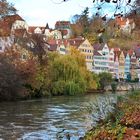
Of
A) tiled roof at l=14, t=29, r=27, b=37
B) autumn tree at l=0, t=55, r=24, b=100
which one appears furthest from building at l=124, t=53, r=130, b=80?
autumn tree at l=0, t=55, r=24, b=100

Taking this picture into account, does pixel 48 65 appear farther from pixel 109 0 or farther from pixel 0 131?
pixel 109 0

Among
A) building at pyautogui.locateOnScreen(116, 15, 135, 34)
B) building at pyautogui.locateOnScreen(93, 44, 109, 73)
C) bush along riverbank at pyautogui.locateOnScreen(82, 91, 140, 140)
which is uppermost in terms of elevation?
building at pyautogui.locateOnScreen(93, 44, 109, 73)

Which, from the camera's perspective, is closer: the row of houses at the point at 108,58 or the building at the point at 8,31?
the building at the point at 8,31

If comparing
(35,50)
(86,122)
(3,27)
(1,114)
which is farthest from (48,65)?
(86,122)

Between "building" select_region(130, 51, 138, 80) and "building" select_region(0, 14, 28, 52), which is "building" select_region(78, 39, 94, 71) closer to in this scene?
"building" select_region(130, 51, 138, 80)

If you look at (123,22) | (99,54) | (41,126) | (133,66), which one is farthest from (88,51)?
(123,22)

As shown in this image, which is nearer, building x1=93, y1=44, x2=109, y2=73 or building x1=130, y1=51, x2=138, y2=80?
building x1=93, y1=44, x2=109, y2=73

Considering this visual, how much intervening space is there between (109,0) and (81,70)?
49.9 metres

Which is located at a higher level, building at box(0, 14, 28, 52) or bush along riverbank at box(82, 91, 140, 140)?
building at box(0, 14, 28, 52)

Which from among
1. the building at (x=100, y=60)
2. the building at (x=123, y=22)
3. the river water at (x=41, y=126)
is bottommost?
the river water at (x=41, y=126)

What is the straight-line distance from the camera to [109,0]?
543 centimetres

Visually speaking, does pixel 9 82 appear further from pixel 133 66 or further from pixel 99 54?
pixel 133 66

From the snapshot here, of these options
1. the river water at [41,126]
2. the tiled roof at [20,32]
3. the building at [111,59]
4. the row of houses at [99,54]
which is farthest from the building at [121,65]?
the river water at [41,126]

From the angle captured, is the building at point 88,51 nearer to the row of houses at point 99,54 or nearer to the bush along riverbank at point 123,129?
the row of houses at point 99,54
